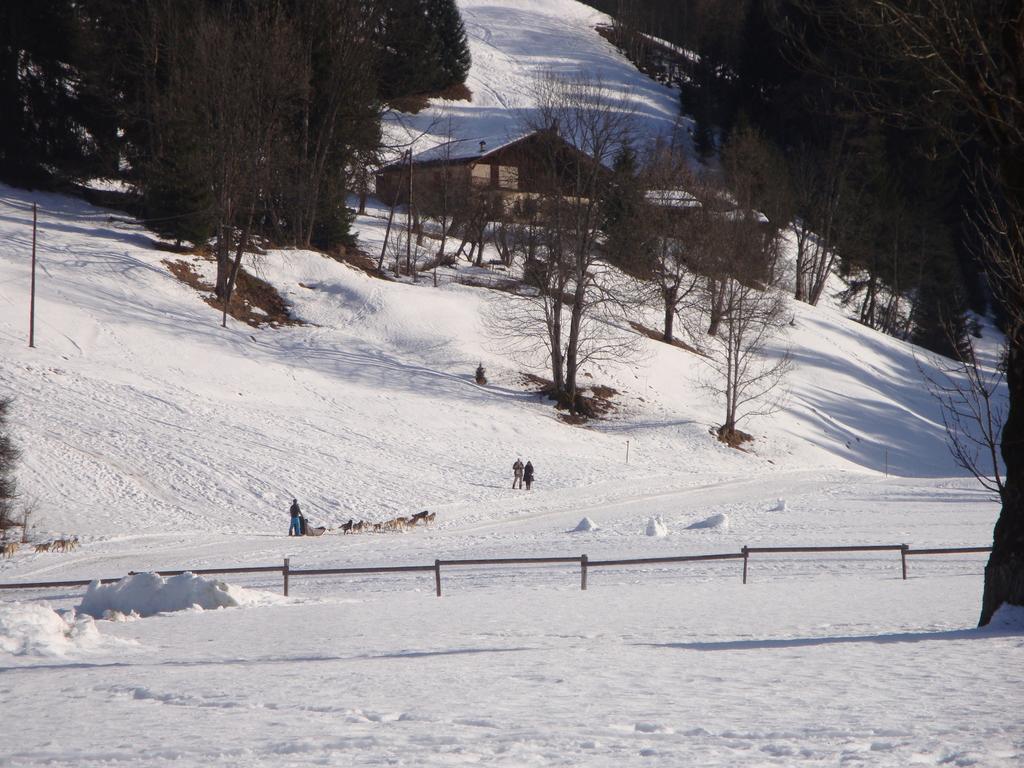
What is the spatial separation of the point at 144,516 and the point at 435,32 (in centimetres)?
6720

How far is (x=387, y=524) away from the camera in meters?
25.3

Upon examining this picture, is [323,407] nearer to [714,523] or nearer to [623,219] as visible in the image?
[714,523]

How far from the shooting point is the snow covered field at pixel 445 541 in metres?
7.52

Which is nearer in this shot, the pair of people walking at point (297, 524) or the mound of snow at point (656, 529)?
the mound of snow at point (656, 529)

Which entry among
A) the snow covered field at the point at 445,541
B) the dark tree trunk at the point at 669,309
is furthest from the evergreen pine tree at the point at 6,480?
the dark tree trunk at the point at 669,309

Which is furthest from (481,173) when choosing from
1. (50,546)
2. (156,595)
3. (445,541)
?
(156,595)

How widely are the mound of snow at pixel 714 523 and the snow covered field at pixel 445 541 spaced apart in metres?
0.12

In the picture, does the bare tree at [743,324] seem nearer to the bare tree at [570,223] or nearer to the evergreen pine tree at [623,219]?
the evergreen pine tree at [623,219]

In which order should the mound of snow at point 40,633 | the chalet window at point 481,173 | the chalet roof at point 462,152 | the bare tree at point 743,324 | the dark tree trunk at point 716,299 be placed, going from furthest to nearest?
the chalet roof at point 462,152 < the chalet window at point 481,173 < the dark tree trunk at point 716,299 < the bare tree at point 743,324 < the mound of snow at point 40,633

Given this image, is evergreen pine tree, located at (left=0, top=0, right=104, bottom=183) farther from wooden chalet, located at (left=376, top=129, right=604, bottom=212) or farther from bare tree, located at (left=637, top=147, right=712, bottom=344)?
bare tree, located at (left=637, top=147, right=712, bottom=344)

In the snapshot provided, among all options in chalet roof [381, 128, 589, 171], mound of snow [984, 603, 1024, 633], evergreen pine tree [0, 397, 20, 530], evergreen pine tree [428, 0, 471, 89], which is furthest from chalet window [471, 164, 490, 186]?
mound of snow [984, 603, 1024, 633]

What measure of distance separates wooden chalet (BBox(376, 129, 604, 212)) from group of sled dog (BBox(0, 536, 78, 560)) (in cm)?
2730

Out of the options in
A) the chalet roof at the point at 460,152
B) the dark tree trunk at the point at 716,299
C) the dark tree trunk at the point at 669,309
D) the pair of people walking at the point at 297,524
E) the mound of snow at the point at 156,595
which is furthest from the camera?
the chalet roof at the point at 460,152

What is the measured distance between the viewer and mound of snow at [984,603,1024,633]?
404 inches
